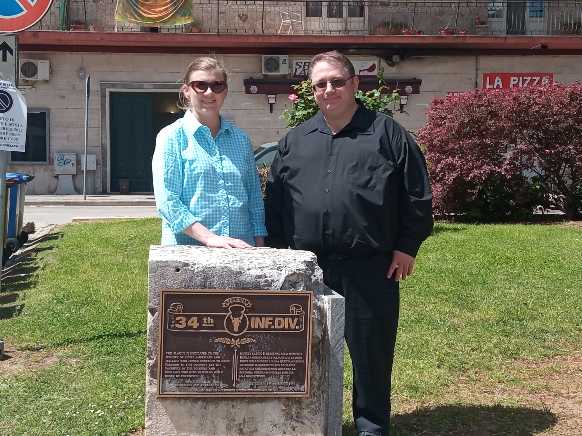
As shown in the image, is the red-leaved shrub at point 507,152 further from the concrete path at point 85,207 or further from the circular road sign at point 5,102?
the circular road sign at point 5,102

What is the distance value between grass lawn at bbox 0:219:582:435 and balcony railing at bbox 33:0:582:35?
51.0 feet

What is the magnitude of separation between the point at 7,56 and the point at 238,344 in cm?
→ 360

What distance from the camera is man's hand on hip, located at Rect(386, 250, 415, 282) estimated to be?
14.3 feet

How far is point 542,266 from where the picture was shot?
9367 millimetres

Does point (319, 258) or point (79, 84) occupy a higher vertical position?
point (79, 84)

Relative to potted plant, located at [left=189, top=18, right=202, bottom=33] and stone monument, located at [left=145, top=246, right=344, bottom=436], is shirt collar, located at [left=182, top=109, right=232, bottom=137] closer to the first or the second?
stone monument, located at [left=145, top=246, right=344, bottom=436]

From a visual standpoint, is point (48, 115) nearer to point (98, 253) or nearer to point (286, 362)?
point (98, 253)

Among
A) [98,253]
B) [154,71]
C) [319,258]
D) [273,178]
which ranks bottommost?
[98,253]

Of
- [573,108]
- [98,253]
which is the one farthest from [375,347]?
[573,108]


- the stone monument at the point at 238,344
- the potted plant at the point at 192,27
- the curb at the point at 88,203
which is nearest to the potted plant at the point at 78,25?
the potted plant at the point at 192,27

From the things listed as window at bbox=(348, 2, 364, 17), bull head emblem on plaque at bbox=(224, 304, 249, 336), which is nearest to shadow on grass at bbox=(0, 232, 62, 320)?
bull head emblem on plaque at bbox=(224, 304, 249, 336)

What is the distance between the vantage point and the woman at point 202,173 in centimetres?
416

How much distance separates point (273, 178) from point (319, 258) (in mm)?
483

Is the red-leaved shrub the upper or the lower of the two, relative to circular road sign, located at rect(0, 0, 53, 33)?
lower
